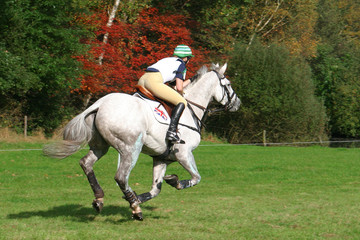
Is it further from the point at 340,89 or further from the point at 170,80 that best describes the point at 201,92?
the point at 340,89

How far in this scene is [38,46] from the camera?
84.3ft

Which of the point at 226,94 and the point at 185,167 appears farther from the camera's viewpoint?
the point at 226,94

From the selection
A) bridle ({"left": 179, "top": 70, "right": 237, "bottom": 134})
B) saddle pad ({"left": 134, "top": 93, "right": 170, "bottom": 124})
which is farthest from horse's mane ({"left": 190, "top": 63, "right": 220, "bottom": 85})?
saddle pad ({"left": 134, "top": 93, "right": 170, "bottom": 124})

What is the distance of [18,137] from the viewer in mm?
26750

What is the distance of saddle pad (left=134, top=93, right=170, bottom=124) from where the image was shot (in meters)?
8.81

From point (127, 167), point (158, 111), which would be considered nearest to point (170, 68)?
point (158, 111)

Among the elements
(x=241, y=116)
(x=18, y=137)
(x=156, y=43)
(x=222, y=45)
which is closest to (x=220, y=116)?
(x=241, y=116)

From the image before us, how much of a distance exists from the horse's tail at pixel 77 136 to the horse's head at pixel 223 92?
9.31 ft

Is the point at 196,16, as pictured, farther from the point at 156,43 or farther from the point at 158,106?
the point at 158,106

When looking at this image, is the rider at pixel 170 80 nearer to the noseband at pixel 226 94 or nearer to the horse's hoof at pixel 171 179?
the horse's hoof at pixel 171 179

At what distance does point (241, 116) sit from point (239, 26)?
6.25 metres

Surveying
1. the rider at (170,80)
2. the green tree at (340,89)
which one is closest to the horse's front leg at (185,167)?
the rider at (170,80)

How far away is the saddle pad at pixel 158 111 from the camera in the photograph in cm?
881

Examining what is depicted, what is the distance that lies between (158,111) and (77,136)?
1365mm
